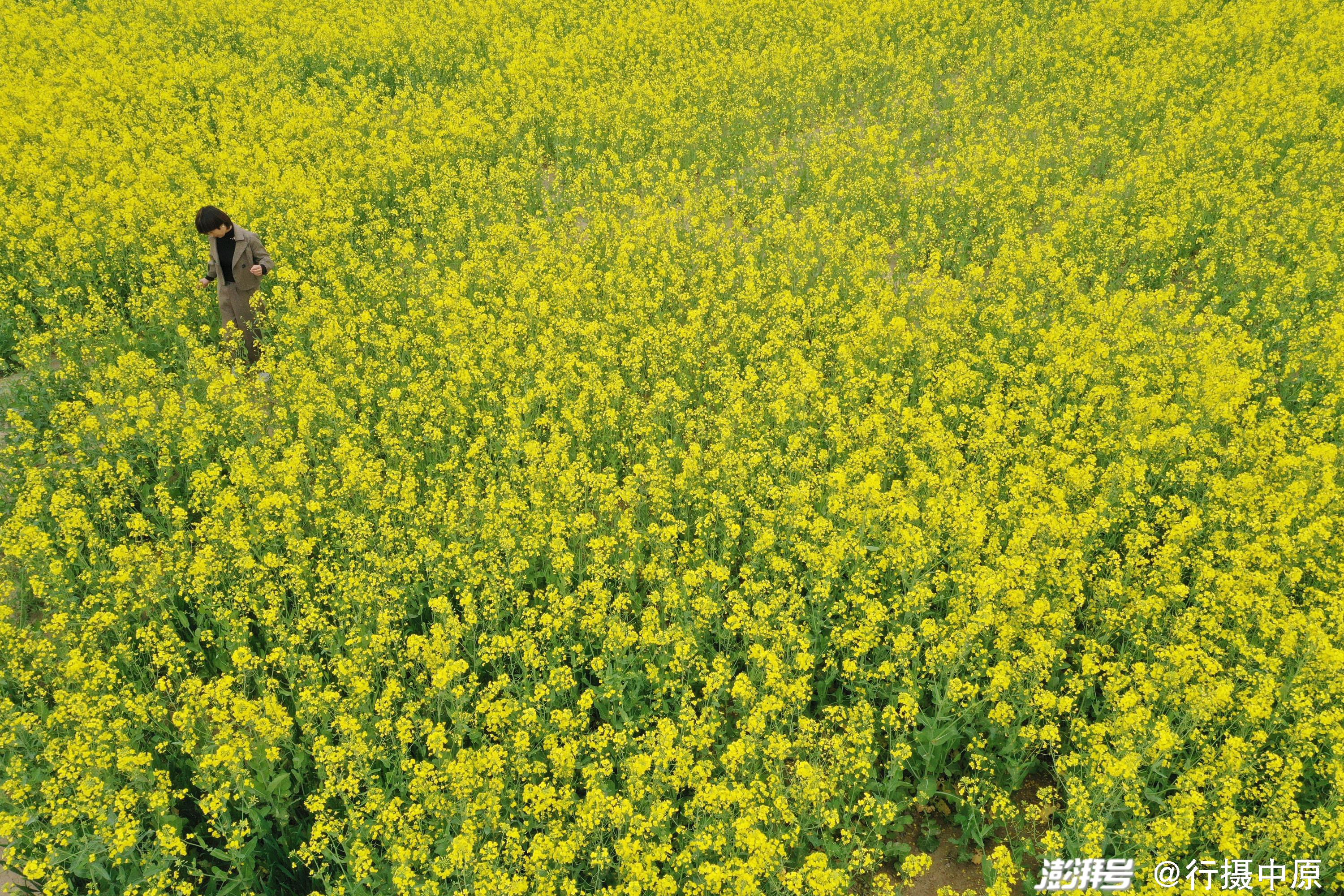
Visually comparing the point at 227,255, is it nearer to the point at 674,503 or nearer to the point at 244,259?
the point at 244,259

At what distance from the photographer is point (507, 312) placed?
10352mm

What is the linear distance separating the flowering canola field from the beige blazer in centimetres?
51

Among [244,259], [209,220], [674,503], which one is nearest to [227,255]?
[244,259]

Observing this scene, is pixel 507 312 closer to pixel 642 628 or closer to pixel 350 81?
pixel 642 628

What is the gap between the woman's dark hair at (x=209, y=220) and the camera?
9.34m

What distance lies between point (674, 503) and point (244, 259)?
20.4 ft

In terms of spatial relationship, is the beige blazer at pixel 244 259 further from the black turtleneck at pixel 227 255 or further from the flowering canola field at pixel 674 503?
the flowering canola field at pixel 674 503

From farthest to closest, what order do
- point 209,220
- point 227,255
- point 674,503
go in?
point 227,255 < point 209,220 < point 674,503

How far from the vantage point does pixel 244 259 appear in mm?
10242

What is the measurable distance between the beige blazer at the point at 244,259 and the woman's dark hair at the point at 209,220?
48cm

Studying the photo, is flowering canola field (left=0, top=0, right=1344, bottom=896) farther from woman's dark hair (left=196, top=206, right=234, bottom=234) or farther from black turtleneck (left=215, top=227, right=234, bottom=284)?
woman's dark hair (left=196, top=206, right=234, bottom=234)

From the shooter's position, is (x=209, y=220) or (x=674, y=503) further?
(x=209, y=220)

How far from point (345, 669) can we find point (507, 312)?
17.4ft

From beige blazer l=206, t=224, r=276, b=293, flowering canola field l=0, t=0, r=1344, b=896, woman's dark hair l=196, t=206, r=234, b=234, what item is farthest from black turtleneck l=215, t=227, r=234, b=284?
flowering canola field l=0, t=0, r=1344, b=896
